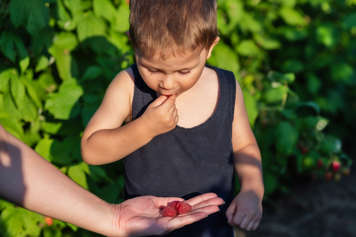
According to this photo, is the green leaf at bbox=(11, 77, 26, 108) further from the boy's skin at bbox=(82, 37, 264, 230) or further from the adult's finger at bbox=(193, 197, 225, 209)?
the adult's finger at bbox=(193, 197, 225, 209)

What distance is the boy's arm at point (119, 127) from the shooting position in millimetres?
1666

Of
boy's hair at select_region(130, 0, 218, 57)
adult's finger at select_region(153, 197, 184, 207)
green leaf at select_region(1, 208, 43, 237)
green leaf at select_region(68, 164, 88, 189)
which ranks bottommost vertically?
green leaf at select_region(1, 208, 43, 237)

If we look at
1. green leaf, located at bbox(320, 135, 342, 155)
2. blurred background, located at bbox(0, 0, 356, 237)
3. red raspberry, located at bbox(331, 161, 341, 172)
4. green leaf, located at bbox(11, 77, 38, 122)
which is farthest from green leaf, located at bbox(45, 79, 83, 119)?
red raspberry, located at bbox(331, 161, 341, 172)

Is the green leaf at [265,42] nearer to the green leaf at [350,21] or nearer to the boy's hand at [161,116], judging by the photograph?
the green leaf at [350,21]

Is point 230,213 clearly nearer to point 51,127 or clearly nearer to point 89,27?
point 51,127

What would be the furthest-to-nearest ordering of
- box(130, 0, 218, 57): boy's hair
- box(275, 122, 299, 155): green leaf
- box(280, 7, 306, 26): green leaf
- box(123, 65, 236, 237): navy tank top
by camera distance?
1. box(280, 7, 306, 26): green leaf
2. box(275, 122, 299, 155): green leaf
3. box(123, 65, 236, 237): navy tank top
4. box(130, 0, 218, 57): boy's hair

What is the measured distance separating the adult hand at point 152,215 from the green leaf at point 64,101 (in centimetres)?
77

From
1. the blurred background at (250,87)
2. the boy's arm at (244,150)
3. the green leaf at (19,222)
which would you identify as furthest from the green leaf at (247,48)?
the green leaf at (19,222)

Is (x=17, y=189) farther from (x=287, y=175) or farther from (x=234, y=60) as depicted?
(x=287, y=175)

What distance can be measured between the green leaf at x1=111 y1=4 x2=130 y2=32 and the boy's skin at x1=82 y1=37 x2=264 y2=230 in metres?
0.81

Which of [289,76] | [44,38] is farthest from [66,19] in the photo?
[289,76]

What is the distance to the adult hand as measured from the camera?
1747 millimetres

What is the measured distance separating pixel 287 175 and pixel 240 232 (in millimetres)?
929

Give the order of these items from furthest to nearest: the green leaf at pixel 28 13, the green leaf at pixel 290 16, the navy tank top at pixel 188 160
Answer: the green leaf at pixel 290 16 → the green leaf at pixel 28 13 → the navy tank top at pixel 188 160
